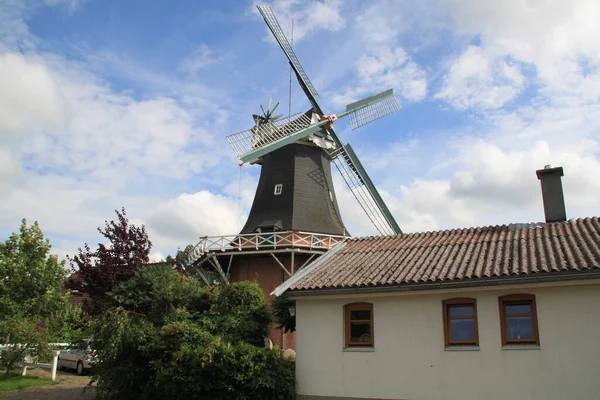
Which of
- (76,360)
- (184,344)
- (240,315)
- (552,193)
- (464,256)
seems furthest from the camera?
(76,360)

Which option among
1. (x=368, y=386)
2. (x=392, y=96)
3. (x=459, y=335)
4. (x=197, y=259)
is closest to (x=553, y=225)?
(x=459, y=335)

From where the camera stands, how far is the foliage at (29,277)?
18.4 metres

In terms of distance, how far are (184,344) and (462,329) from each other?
729 cm

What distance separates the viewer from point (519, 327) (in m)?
11.9

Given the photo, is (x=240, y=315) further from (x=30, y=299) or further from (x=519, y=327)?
(x=30, y=299)

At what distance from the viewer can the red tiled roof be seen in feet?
39.0

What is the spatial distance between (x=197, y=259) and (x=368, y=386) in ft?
48.3

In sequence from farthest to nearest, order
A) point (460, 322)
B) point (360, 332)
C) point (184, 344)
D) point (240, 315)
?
point (240, 315), point (184, 344), point (360, 332), point (460, 322)

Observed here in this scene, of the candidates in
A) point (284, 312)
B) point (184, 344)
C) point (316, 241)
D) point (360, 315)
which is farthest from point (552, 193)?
point (184, 344)

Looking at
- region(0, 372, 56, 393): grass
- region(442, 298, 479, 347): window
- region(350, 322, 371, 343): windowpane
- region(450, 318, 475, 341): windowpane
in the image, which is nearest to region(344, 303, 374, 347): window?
region(350, 322, 371, 343): windowpane

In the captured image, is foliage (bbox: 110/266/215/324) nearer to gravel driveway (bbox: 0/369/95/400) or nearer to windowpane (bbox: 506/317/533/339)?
gravel driveway (bbox: 0/369/95/400)

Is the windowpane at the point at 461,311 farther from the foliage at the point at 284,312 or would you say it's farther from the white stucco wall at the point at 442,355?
the foliage at the point at 284,312

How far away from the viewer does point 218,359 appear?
44.5 ft

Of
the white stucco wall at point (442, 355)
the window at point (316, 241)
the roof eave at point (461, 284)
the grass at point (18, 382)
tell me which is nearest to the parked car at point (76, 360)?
the grass at point (18, 382)
